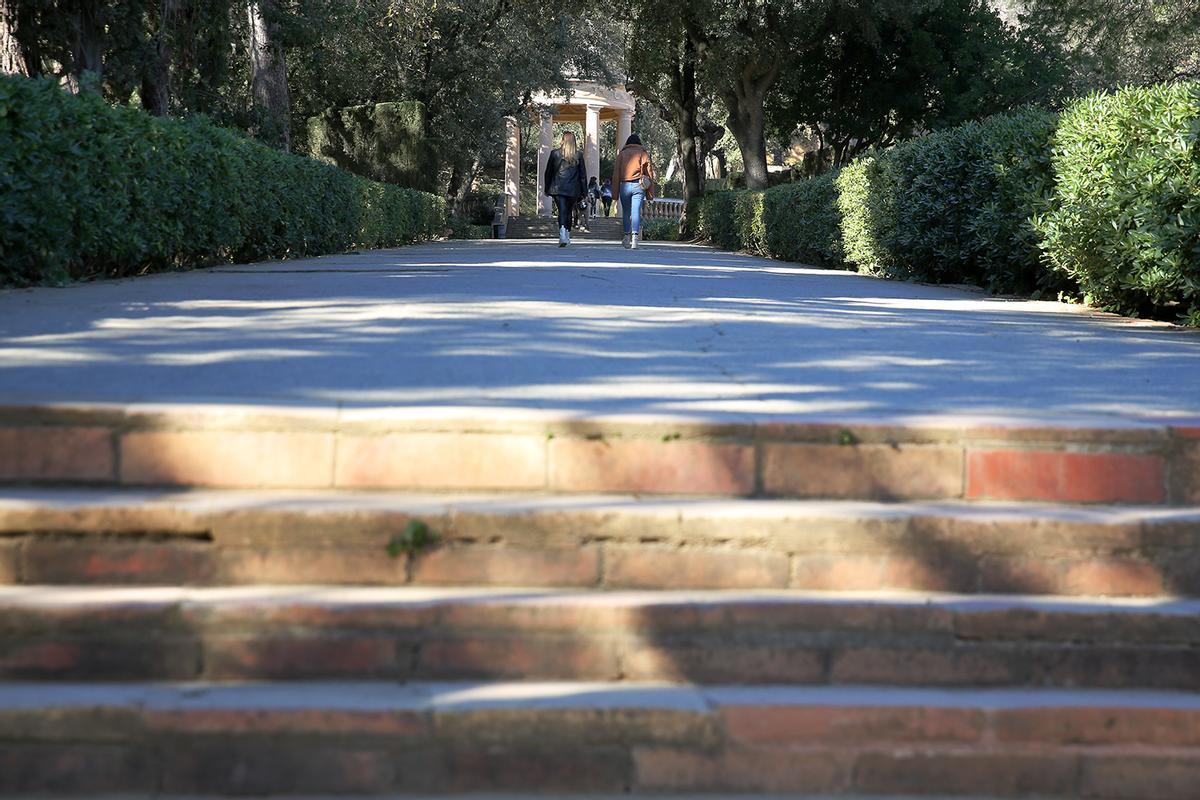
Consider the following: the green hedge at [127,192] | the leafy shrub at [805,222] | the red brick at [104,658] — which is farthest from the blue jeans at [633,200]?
the red brick at [104,658]

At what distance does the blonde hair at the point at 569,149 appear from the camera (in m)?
20.9

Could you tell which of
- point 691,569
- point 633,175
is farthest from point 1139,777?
point 633,175

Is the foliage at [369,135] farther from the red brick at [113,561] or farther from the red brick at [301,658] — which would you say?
the red brick at [301,658]

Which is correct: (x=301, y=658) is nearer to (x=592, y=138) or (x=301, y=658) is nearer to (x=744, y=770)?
(x=744, y=770)

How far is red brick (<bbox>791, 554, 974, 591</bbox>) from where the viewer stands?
11.1 ft

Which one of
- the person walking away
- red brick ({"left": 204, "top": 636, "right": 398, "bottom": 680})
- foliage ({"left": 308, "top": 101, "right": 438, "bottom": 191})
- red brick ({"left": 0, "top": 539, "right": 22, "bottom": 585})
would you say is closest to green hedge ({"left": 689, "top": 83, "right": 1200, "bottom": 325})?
the person walking away

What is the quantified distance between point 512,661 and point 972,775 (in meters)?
1.12

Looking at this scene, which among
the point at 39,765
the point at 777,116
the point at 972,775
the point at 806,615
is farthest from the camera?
the point at 777,116

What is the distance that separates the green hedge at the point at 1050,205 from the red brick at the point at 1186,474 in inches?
173

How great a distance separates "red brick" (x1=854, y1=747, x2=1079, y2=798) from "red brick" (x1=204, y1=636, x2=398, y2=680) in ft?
3.75

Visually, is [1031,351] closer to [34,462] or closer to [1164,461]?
[1164,461]

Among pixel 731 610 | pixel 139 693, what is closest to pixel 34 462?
pixel 139 693

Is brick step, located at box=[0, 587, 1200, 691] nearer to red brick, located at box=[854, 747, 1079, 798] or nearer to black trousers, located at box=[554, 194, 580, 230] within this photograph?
red brick, located at box=[854, 747, 1079, 798]

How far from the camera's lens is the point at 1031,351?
20.6 feet
